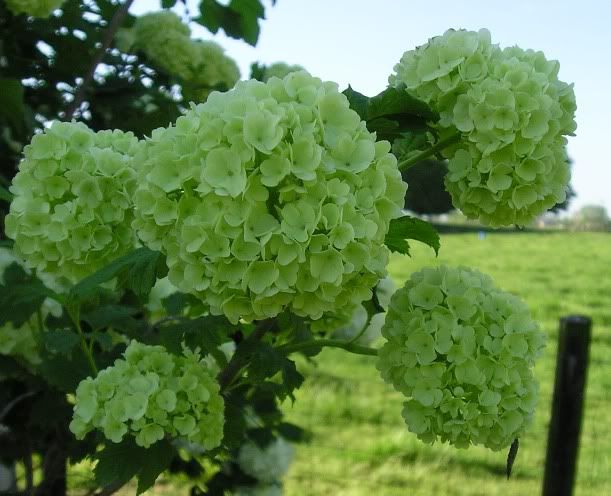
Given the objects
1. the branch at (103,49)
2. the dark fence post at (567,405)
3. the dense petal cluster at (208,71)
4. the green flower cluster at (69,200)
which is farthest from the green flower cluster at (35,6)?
the dark fence post at (567,405)

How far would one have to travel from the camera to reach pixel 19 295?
1.44 m

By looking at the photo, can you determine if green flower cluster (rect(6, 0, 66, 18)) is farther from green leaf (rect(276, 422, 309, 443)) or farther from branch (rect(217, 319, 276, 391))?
green leaf (rect(276, 422, 309, 443))

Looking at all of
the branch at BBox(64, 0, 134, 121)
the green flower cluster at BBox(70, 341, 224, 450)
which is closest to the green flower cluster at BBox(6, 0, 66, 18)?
the branch at BBox(64, 0, 134, 121)

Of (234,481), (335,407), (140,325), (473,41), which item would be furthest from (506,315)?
(335,407)

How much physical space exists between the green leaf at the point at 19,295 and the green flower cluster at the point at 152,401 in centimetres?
23

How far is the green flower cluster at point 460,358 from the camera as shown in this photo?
43.7 inches

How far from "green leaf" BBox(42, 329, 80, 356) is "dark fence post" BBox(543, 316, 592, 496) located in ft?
5.16

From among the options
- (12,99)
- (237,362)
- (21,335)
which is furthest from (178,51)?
(237,362)

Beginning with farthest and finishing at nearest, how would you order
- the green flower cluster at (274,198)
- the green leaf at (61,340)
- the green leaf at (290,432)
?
1. the green leaf at (290,432)
2. the green leaf at (61,340)
3. the green flower cluster at (274,198)

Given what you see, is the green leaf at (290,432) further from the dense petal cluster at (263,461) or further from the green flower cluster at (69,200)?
the green flower cluster at (69,200)

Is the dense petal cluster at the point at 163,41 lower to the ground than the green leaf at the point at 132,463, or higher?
higher

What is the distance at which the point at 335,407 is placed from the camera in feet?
13.1

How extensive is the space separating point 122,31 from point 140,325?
1.23 metres

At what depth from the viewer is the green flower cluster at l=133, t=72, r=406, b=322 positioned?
846 mm
